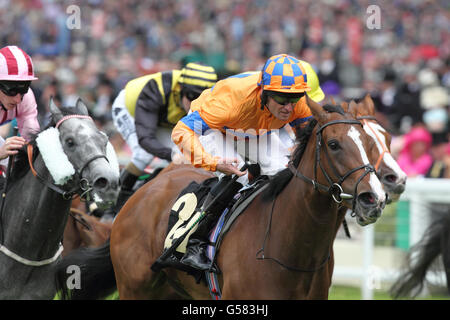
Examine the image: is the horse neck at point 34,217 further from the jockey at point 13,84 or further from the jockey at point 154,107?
the jockey at point 154,107

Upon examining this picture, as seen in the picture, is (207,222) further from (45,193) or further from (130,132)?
(130,132)

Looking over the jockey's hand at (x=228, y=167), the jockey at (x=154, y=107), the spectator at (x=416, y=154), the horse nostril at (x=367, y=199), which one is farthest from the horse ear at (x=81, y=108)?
the spectator at (x=416, y=154)

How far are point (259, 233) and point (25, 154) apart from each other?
64.0 inches

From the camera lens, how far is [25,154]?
196 inches

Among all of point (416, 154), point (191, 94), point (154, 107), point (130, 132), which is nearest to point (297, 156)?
point (191, 94)

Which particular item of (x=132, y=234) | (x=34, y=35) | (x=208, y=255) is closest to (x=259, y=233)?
(x=208, y=255)

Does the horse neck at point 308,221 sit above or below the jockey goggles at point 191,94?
below

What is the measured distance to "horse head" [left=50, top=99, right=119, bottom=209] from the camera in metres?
4.54

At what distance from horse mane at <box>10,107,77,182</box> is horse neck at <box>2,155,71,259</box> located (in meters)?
0.06

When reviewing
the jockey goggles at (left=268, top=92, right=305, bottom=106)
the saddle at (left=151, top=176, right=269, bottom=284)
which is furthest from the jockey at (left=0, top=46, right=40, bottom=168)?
the jockey goggles at (left=268, top=92, right=305, bottom=106)

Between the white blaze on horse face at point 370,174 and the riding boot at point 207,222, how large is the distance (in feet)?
3.44

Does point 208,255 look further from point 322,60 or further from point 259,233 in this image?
point 322,60

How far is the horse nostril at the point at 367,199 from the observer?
12.5ft
